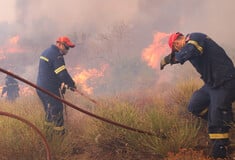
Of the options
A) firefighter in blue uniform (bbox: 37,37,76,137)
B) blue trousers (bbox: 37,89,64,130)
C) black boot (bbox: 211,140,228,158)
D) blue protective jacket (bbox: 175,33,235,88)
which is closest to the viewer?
black boot (bbox: 211,140,228,158)

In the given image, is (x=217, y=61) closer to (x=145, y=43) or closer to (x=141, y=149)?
(x=141, y=149)

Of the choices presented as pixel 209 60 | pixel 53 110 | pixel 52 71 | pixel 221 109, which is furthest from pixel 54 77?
pixel 221 109

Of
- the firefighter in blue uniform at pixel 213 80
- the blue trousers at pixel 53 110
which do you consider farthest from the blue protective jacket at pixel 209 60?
the blue trousers at pixel 53 110

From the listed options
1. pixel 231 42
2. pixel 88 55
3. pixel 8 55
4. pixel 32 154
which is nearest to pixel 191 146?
pixel 32 154

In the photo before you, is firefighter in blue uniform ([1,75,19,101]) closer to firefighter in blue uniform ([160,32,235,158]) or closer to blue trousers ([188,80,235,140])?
firefighter in blue uniform ([160,32,235,158])

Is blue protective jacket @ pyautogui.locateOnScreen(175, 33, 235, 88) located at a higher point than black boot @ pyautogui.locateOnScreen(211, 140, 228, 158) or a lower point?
higher

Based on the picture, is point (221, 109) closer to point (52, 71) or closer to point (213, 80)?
point (213, 80)

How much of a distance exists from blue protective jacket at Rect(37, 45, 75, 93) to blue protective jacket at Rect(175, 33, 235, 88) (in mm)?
2501

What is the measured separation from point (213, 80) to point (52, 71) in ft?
10.1

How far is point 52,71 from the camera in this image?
6227mm

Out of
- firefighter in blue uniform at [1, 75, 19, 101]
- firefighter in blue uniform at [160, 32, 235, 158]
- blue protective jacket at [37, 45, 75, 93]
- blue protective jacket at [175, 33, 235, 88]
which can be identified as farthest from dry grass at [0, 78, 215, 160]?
firefighter in blue uniform at [1, 75, 19, 101]

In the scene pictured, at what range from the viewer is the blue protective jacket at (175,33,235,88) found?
13.7 feet

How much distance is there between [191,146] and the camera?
14.5 feet

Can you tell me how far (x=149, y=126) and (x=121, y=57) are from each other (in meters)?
30.9
